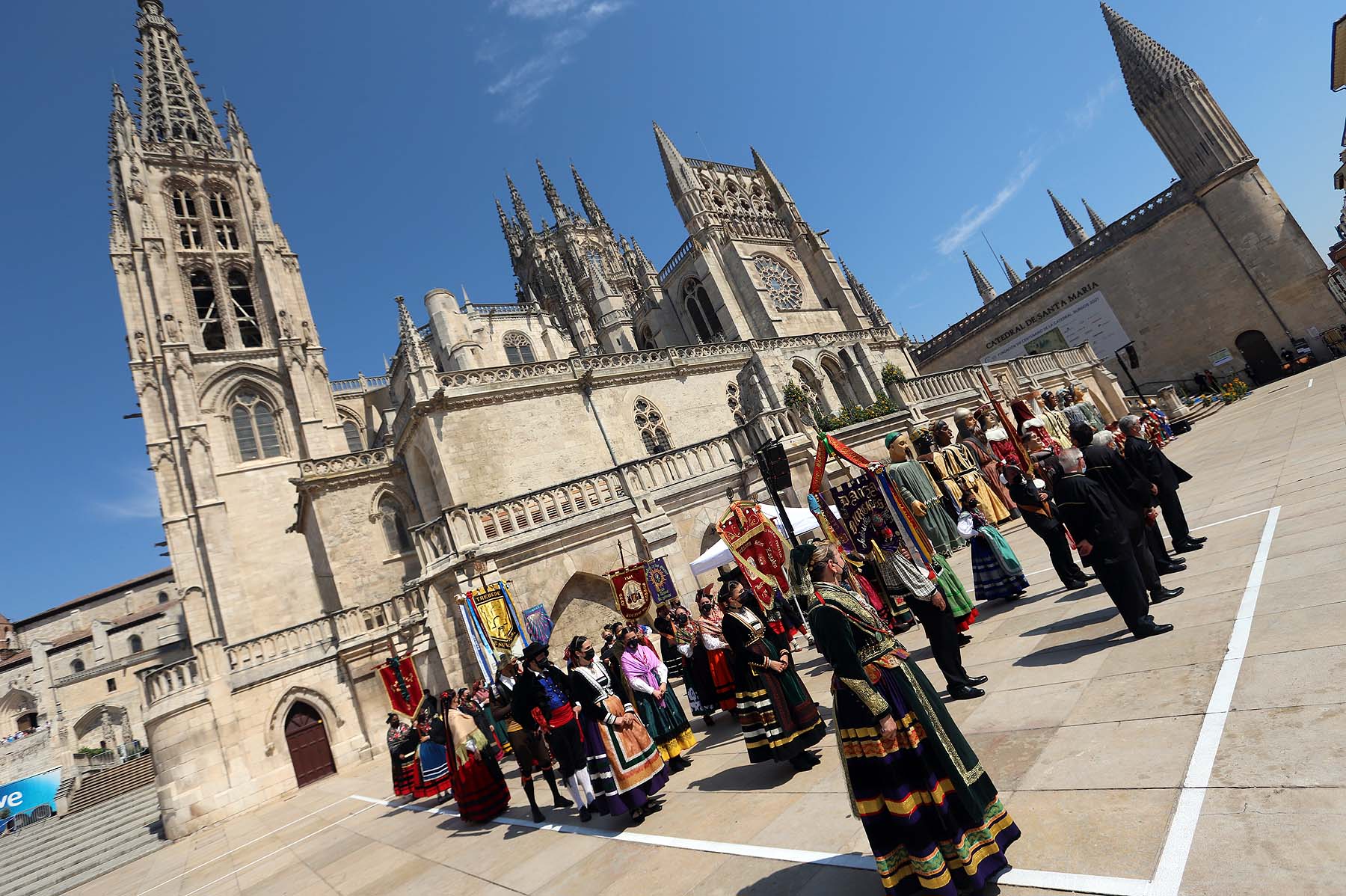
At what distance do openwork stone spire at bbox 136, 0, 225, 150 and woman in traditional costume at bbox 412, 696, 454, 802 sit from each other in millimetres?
43139

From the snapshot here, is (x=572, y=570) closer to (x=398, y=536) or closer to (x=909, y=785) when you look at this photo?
(x=909, y=785)

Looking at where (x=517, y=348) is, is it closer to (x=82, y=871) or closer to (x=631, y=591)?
(x=631, y=591)

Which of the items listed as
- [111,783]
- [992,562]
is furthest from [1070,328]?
[111,783]

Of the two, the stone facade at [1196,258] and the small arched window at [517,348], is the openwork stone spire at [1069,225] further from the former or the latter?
the small arched window at [517,348]

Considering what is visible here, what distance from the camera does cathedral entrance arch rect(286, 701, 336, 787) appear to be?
1705 cm

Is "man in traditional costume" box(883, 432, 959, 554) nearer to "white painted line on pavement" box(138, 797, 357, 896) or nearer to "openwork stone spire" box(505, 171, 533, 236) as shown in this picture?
"white painted line on pavement" box(138, 797, 357, 896)

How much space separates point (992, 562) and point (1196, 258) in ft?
110

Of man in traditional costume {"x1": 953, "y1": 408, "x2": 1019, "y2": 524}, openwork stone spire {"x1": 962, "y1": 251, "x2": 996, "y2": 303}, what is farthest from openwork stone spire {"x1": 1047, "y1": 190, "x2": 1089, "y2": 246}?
man in traditional costume {"x1": 953, "y1": 408, "x2": 1019, "y2": 524}

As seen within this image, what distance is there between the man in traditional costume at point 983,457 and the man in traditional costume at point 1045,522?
5.16 m

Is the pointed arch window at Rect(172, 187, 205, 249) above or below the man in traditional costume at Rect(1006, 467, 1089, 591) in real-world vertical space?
above

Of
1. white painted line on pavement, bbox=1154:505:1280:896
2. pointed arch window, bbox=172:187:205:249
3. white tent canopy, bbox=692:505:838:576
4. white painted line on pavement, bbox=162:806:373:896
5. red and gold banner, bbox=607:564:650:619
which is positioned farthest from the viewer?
pointed arch window, bbox=172:187:205:249

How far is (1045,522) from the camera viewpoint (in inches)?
282

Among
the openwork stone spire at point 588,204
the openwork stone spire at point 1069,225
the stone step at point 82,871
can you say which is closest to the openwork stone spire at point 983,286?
the openwork stone spire at point 1069,225

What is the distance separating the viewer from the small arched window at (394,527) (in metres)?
22.6
